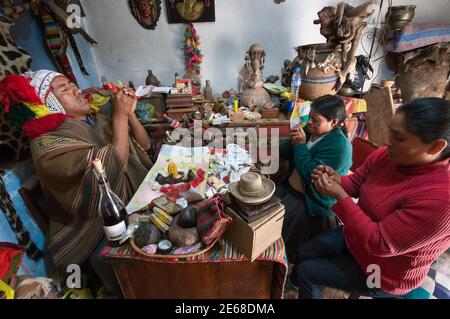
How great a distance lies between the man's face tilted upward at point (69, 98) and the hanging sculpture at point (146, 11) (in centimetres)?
161

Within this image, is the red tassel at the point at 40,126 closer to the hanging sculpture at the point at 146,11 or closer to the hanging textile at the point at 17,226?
the hanging textile at the point at 17,226

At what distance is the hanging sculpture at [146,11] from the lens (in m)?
2.44

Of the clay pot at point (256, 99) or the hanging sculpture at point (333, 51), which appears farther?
the clay pot at point (256, 99)

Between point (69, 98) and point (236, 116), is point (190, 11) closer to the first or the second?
point (236, 116)

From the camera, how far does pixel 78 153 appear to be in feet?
3.73

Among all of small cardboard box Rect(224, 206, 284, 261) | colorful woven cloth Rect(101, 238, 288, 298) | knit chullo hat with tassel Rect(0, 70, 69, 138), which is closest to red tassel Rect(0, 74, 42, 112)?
knit chullo hat with tassel Rect(0, 70, 69, 138)

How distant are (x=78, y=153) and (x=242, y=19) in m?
2.33

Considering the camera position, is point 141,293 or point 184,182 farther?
point 184,182

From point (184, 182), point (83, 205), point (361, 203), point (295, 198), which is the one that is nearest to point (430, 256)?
point (361, 203)

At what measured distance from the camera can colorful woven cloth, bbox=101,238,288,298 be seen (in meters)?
0.86

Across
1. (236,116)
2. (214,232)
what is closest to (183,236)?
(214,232)

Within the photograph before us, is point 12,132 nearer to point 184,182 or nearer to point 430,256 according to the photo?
point 184,182

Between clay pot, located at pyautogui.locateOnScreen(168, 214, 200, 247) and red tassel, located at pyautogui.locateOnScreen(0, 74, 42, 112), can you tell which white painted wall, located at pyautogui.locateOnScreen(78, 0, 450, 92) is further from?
clay pot, located at pyautogui.locateOnScreen(168, 214, 200, 247)

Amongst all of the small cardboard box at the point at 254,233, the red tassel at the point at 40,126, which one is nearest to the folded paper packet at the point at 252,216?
the small cardboard box at the point at 254,233
